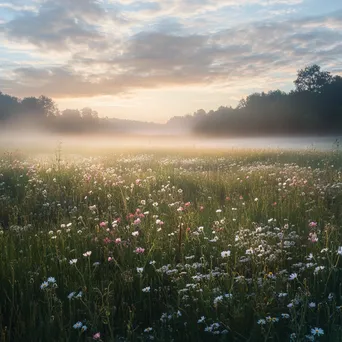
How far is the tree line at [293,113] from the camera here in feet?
176

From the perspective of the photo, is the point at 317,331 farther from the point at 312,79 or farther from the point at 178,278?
the point at 312,79

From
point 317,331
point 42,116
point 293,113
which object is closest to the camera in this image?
point 317,331

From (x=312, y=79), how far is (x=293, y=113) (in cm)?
1074

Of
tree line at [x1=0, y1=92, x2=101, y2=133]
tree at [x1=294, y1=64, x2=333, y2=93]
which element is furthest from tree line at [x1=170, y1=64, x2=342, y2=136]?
tree line at [x1=0, y1=92, x2=101, y2=133]

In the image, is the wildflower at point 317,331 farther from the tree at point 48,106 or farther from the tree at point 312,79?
the tree at point 48,106

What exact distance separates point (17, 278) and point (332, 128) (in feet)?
178

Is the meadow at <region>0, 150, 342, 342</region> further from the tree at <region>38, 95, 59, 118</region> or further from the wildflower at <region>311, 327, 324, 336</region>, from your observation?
the tree at <region>38, 95, 59, 118</region>

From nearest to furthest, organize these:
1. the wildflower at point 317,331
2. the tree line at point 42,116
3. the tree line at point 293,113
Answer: the wildflower at point 317,331
the tree line at point 293,113
the tree line at point 42,116

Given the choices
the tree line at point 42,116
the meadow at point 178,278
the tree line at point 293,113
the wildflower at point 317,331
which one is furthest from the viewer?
the tree line at point 42,116

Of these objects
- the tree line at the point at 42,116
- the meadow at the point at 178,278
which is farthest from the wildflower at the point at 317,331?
the tree line at the point at 42,116

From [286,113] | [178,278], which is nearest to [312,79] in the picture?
[286,113]

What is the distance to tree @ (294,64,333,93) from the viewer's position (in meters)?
62.1

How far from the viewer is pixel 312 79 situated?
208 feet

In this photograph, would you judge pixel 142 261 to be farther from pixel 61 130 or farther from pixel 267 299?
pixel 61 130
